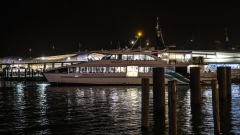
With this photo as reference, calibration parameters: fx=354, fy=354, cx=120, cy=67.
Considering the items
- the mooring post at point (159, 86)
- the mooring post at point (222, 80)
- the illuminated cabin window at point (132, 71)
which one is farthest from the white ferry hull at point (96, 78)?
the mooring post at point (159, 86)

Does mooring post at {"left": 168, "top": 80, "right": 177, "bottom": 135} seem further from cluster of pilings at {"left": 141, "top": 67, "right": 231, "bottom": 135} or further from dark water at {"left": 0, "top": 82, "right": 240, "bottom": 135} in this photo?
dark water at {"left": 0, "top": 82, "right": 240, "bottom": 135}

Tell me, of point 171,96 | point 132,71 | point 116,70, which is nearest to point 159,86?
point 171,96

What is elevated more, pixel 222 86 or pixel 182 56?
pixel 182 56

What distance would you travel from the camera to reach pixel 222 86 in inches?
1013

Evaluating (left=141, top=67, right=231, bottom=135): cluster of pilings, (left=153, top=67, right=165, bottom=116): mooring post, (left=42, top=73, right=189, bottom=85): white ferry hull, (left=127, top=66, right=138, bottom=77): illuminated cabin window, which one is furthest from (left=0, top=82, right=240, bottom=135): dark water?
(left=127, top=66, right=138, bottom=77): illuminated cabin window

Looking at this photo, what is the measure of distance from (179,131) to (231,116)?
5.61 metres

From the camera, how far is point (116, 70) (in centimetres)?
4791

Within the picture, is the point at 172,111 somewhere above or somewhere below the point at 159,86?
below

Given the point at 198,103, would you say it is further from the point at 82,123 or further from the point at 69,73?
the point at 69,73

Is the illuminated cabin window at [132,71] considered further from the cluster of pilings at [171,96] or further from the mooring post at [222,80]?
the mooring post at [222,80]

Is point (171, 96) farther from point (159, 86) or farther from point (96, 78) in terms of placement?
point (96, 78)

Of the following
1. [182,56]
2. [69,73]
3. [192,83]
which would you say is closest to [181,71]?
[182,56]

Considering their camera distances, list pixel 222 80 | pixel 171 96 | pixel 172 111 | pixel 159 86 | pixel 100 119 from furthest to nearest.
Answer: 1. pixel 222 80
2. pixel 100 119
3. pixel 159 86
4. pixel 171 96
5. pixel 172 111

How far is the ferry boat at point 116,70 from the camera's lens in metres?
47.5
